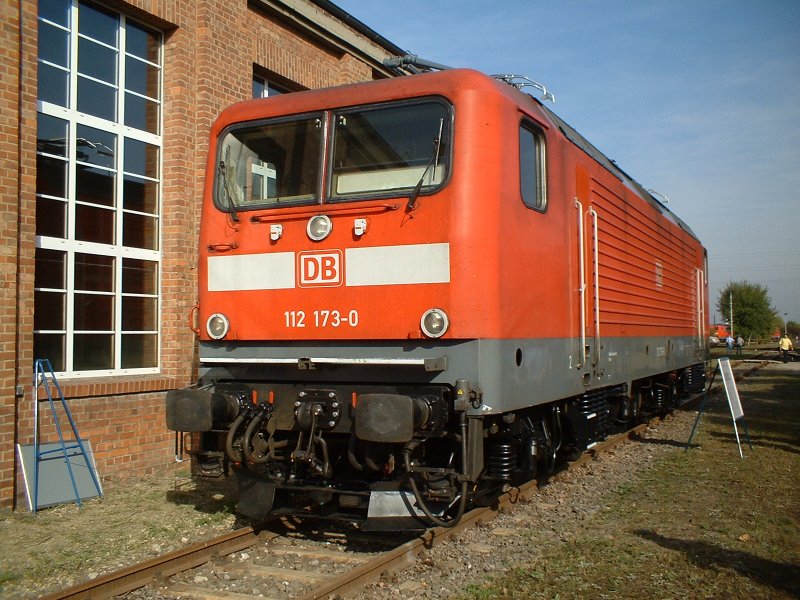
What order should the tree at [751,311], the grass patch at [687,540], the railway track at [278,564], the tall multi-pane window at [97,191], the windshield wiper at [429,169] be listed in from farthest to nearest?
the tree at [751,311]
the tall multi-pane window at [97,191]
the windshield wiper at [429,169]
the grass patch at [687,540]
the railway track at [278,564]

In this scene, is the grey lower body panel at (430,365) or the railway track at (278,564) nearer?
the railway track at (278,564)

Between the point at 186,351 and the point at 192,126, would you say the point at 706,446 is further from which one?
the point at 192,126

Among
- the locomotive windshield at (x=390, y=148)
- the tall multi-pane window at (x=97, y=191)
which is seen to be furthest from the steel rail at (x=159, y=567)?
the tall multi-pane window at (x=97, y=191)

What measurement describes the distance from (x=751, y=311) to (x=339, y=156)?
256 feet

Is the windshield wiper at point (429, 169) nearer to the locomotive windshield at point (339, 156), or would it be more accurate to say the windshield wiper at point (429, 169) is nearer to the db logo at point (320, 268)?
the locomotive windshield at point (339, 156)

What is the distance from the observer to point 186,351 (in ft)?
28.5

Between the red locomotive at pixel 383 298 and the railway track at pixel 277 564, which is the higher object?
the red locomotive at pixel 383 298

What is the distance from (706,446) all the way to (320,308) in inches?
263

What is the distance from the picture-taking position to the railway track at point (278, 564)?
4570 mm

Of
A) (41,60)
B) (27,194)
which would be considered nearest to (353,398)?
(27,194)

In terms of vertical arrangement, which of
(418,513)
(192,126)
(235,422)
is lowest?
(418,513)

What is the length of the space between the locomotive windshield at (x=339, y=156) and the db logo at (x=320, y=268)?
0.42 meters

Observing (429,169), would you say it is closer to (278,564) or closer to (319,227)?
(319,227)

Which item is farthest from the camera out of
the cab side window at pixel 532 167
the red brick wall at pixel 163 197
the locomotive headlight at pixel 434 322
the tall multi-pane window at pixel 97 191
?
the tall multi-pane window at pixel 97 191
